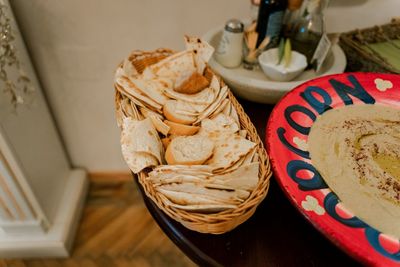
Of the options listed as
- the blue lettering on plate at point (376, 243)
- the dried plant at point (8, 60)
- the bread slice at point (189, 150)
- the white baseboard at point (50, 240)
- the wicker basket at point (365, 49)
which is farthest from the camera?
the white baseboard at point (50, 240)

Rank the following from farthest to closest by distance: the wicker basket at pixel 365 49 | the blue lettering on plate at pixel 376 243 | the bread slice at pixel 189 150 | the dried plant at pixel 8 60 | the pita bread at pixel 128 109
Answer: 1. the dried plant at pixel 8 60
2. the wicker basket at pixel 365 49
3. the pita bread at pixel 128 109
4. the bread slice at pixel 189 150
5. the blue lettering on plate at pixel 376 243

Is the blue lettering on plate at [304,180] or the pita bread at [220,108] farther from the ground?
the pita bread at [220,108]

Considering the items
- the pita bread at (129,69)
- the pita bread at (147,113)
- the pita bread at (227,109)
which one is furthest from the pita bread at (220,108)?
the pita bread at (129,69)

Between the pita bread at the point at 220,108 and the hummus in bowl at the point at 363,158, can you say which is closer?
the hummus in bowl at the point at 363,158

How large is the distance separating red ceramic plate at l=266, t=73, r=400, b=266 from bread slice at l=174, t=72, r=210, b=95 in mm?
187

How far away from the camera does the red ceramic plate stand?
0.44 metres

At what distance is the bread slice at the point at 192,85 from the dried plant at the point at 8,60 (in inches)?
21.9

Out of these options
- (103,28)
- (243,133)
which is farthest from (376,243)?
(103,28)

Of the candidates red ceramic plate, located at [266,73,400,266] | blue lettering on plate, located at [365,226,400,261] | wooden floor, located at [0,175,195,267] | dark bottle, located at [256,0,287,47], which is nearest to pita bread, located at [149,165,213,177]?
red ceramic plate, located at [266,73,400,266]

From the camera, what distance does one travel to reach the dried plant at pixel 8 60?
0.93 meters

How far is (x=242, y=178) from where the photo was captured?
49cm

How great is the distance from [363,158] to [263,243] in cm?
24

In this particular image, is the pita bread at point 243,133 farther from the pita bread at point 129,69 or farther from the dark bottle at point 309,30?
the dark bottle at point 309,30

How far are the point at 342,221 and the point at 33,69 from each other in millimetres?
1181
